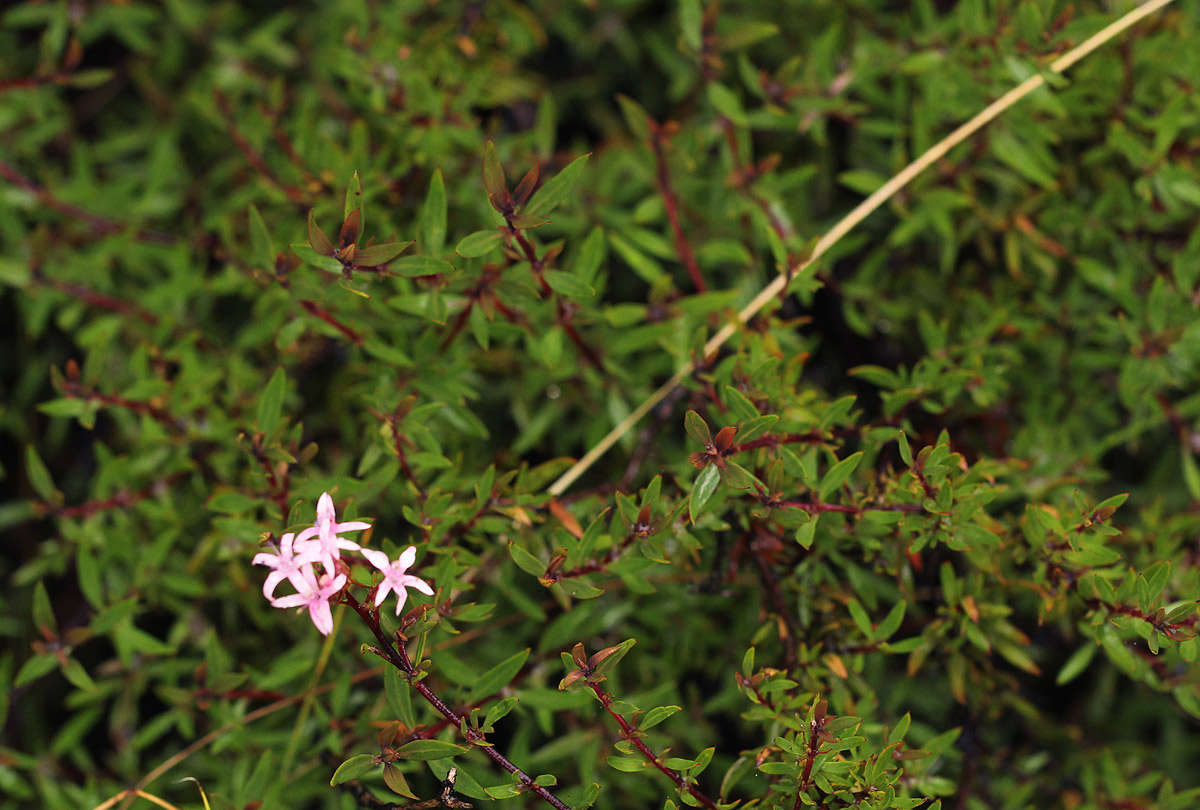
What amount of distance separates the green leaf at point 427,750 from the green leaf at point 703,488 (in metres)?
0.49

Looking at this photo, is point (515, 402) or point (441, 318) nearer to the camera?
point (441, 318)

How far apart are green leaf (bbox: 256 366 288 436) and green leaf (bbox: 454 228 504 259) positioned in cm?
43

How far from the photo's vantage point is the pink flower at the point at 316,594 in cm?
123

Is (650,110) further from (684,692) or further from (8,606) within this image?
(8,606)

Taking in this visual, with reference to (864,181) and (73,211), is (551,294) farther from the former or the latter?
(73,211)

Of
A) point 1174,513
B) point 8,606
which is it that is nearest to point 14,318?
point 8,606

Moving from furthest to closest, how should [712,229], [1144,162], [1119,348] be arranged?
[712,229] → [1119,348] → [1144,162]

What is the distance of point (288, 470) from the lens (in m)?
1.77

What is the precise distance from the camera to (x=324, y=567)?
1.29 meters

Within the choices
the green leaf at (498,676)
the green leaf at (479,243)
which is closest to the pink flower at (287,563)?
the green leaf at (498,676)

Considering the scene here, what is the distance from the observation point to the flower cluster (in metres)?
1.24

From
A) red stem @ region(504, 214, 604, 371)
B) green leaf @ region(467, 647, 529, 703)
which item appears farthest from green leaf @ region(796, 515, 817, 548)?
red stem @ region(504, 214, 604, 371)

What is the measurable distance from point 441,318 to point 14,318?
1.58m

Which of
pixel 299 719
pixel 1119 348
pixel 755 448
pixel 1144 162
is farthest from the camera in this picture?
pixel 1119 348
